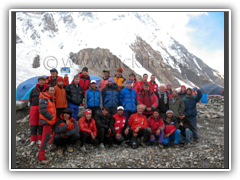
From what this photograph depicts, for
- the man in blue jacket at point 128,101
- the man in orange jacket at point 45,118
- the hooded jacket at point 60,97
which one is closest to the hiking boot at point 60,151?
the man in orange jacket at point 45,118

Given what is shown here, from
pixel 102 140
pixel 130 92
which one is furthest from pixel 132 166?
pixel 130 92

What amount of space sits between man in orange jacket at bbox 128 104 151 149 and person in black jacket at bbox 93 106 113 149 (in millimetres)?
793

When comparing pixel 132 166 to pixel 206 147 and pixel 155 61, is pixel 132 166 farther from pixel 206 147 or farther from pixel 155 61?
pixel 155 61

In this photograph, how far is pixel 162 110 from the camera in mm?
6328

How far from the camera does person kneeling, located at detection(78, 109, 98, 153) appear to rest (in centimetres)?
502

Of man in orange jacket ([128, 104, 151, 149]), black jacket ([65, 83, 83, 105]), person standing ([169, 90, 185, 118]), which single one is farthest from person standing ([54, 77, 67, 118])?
person standing ([169, 90, 185, 118])

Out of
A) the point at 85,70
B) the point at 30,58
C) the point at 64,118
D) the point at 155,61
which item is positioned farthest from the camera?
the point at 155,61

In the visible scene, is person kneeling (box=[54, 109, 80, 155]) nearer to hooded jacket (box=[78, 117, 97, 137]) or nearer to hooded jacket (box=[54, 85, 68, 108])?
hooded jacket (box=[78, 117, 97, 137])

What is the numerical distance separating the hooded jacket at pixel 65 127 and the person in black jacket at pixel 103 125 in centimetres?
80

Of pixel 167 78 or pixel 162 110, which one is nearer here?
pixel 162 110

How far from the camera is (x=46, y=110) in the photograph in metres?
4.43

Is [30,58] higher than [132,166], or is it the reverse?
[30,58]

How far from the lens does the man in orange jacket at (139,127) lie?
543 cm

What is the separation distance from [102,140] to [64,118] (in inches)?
58.6
